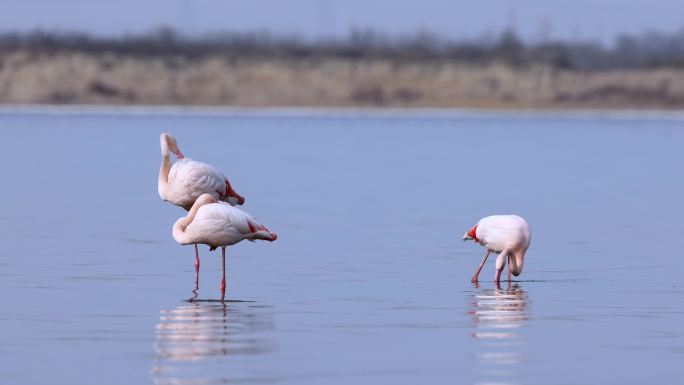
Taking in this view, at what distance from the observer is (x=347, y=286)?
13898 mm

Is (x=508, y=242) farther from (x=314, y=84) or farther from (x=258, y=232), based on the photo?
(x=314, y=84)

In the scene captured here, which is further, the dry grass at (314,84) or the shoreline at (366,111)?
the dry grass at (314,84)

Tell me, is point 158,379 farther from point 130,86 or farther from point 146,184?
point 130,86

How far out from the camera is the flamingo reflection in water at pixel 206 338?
962 cm

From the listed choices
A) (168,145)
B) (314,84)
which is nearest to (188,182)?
(168,145)

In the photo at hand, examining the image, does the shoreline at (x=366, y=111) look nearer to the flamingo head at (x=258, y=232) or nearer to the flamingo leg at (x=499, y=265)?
the flamingo leg at (x=499, y=265)

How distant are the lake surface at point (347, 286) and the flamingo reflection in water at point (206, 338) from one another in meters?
0.03

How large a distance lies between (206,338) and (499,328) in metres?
2.12

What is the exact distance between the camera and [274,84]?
106 meters

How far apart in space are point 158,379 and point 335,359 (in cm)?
125

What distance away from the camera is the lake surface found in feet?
32.8

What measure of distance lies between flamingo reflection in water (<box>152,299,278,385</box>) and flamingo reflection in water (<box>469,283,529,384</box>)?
4.64 ft

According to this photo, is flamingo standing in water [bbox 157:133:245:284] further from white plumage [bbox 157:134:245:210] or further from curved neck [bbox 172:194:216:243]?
curved neck [bbox 172:194:216:243]

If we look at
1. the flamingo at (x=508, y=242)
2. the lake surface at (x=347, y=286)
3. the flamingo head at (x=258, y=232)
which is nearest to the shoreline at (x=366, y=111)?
the lake surface at (x=347, y=286)
